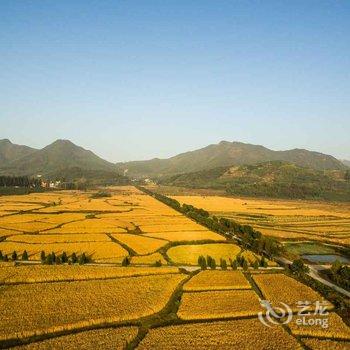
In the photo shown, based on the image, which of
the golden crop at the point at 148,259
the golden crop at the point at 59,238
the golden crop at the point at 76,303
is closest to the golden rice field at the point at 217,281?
the golden crop at the point at 76,303

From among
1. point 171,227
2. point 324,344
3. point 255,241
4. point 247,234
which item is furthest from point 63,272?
point 171,227

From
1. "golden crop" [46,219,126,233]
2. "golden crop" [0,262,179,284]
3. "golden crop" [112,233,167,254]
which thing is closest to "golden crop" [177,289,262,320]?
"golden crop" [0,262,179,284]

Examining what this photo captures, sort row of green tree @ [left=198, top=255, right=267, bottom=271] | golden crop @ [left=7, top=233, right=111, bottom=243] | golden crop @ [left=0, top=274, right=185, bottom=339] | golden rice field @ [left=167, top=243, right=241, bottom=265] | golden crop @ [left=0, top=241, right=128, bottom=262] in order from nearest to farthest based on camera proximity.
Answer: golden crop @ [left=0, top=274, right=185, bottom=339]
row of green tree @ [left=198, top=255, right=267, bottom=271]
golden rice field @ [left=167, top=243, right=241, bottom=265]
golden crop @ [left=0, top=241, right=128, bottom=262]
golden crop @ [left=7, top=233, right=111, bottom=243]

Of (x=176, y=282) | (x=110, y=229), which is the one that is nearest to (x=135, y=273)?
(x=176, y=282)

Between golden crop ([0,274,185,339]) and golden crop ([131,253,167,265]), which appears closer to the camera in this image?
golden crop ([0,274,185,339])

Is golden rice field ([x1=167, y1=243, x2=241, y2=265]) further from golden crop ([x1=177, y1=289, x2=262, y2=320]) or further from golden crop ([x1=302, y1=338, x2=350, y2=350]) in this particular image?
golden crop ([x1=302, y1=338, x2=350, y2=350])

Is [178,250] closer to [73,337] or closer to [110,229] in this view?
[110,229]
